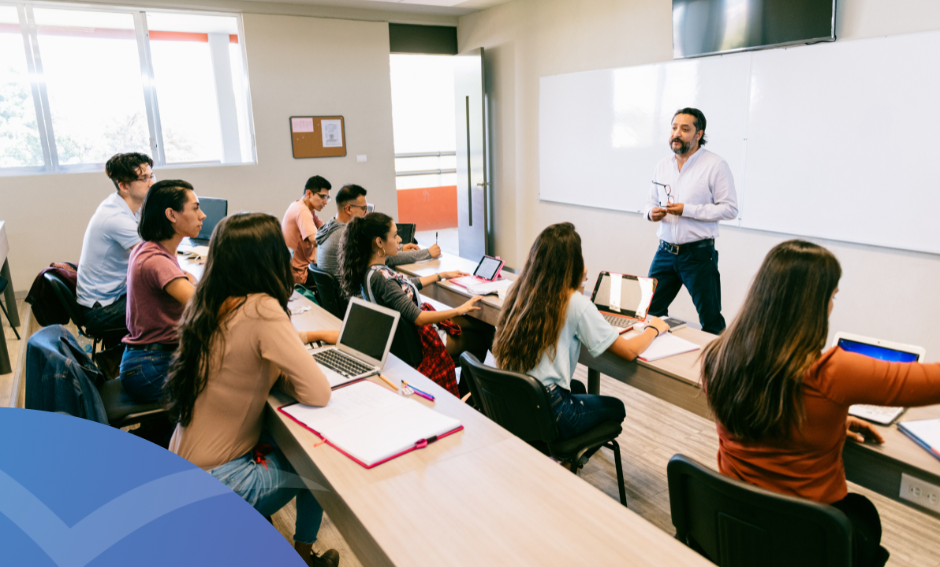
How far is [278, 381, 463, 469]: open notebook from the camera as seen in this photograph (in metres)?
1.48

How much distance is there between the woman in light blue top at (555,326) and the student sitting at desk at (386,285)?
64 cm

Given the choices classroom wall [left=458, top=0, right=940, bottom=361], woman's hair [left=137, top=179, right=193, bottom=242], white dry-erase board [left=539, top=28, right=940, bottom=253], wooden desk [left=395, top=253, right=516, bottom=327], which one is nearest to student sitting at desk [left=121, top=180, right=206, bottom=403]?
woman's hair [left=137, top=179, right=193, bottom=242]

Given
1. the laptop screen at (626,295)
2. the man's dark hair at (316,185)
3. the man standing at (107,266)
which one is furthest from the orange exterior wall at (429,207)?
the laptop screen at (626,295)

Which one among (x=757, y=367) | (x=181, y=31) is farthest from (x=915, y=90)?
(x=181, y=31)

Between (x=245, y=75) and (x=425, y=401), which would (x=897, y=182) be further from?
(x=245, y=75)

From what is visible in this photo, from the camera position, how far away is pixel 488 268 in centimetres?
341

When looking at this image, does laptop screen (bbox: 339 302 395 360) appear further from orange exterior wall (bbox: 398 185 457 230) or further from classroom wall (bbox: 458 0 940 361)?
orange exterior wall (bbox: 398 185 457 230)

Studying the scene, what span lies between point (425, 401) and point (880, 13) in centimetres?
336

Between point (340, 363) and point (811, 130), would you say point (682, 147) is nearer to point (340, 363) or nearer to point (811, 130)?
point (811, 130)

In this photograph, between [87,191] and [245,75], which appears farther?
[245,75]

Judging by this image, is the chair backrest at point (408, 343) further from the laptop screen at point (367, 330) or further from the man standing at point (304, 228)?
the man standing at point (304, 228)

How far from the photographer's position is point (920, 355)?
5.18ft

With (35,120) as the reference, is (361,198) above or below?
below
